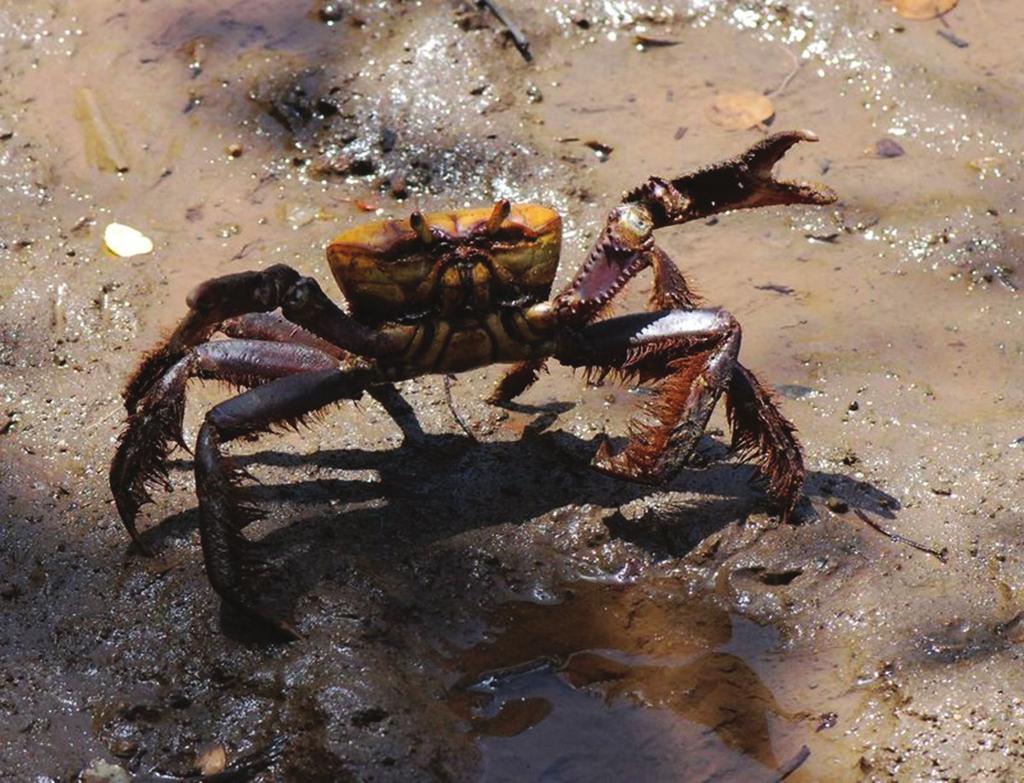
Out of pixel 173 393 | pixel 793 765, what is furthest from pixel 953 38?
pixel 173 393

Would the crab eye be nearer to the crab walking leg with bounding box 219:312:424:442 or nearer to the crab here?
the crab

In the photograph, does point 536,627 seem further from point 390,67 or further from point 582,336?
point 390,67

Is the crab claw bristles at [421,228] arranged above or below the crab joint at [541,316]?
above

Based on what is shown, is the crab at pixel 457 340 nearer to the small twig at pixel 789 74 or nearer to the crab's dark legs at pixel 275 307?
the crab's dark legs at pixel 275 307

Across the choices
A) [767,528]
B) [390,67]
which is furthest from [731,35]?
[767,528]

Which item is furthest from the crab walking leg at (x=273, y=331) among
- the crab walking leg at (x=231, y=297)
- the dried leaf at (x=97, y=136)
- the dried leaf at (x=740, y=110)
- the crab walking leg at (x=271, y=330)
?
the dried leaf at (x=740, y=110)

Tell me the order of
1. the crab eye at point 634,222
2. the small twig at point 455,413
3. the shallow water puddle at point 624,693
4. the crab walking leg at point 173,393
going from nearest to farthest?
the shallow water puddle at point 624,693, the crab walking leg at point 173,393, the crab eye at point 634,222, the small twig at point 455,413

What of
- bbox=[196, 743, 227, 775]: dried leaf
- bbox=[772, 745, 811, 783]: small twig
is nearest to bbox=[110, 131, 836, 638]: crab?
bbox=[196, 743, 227, 775]: dried leaf
